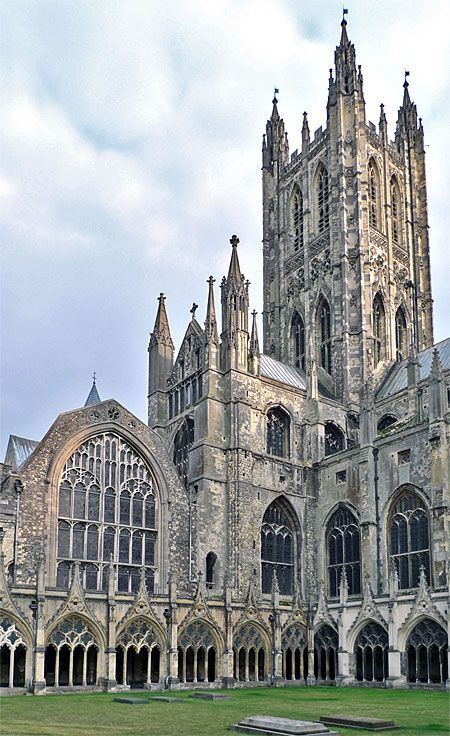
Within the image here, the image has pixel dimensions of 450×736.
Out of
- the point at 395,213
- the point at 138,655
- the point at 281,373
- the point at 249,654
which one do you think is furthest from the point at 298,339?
the point at 138,655

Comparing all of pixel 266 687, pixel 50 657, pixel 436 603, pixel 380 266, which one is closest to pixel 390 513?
pixel 436 603

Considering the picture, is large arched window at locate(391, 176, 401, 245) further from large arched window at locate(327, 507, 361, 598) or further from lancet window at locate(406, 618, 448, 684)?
lancet window at locate(406, 618, 448, 684)

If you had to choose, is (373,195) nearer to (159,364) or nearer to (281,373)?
(281,373)

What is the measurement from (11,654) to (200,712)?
1273 centimetres

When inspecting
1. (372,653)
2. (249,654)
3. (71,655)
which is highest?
(71,655)

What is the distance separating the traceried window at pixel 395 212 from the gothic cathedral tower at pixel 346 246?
12 cm

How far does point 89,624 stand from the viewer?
36594 millimetres

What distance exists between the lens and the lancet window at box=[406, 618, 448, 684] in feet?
122

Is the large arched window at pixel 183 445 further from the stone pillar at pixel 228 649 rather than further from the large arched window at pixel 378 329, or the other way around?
the large arched window at pixel 378 329

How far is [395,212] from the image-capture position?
70062mm

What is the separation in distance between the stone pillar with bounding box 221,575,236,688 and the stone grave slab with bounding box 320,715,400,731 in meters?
20.6

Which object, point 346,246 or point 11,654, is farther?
point 346,246

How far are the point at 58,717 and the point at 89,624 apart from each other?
44.9ft

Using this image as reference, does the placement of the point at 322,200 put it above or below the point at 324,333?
above
